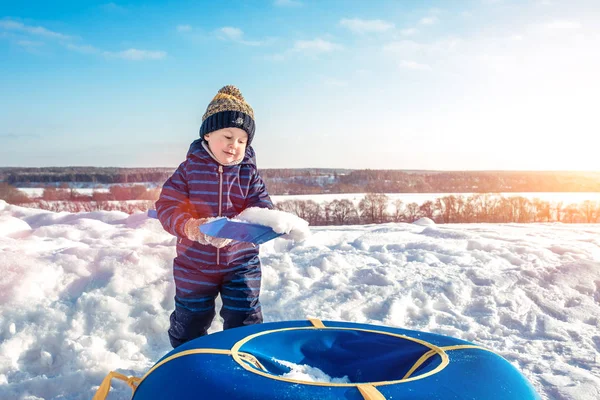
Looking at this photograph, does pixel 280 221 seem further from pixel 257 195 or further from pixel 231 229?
pixel 257 195

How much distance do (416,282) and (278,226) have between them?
2.84 metres

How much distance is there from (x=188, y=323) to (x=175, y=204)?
26.2 inches

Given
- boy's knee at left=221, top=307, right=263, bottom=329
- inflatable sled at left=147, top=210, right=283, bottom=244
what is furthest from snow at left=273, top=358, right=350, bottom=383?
boy's knee at left=221, top=307, right=263, bottom=329

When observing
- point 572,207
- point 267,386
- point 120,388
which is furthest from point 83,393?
point 572,207

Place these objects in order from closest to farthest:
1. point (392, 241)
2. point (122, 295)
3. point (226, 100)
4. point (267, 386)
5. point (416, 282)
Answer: point (267, 386) < point (226, 100) < point (122, 295) < point (416, 282) < point (392, 241)

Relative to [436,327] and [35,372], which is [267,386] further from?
[436,327]

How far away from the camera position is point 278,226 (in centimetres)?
211

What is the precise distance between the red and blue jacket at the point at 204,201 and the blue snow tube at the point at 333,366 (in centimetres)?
54

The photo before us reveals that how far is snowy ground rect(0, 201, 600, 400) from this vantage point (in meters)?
3.06

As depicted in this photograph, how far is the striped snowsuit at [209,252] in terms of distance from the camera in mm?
2592

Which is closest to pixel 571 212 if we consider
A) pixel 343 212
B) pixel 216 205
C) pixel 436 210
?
pixel 436 210

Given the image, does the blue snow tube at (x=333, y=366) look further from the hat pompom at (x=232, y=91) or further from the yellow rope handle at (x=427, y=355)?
the hat pompom at (x=232, y=91)

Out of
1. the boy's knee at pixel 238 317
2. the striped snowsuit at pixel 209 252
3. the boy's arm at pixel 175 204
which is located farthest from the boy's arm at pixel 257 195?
the boy's knee at pixel 238 317

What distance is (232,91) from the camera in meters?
2.79
